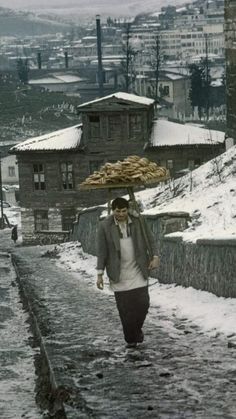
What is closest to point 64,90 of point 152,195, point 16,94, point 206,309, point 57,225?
point 16,94

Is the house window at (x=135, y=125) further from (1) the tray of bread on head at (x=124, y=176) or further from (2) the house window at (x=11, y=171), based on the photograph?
(2) the house window at (x=11, y=171)

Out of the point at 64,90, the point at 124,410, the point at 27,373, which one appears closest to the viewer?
the point at 124,410

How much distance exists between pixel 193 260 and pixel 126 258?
3267 millimetres

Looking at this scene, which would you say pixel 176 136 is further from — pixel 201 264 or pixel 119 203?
pixel 119 203

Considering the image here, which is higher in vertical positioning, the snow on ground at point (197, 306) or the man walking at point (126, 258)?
the man walking at point (126, 258)

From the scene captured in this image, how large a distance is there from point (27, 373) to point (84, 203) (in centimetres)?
3743

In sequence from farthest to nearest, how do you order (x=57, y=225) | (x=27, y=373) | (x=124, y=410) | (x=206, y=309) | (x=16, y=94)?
(x=16, y=94), (x=57, y=225), (x=206, y=309), (x=27, y=373), (x=124, y=410)

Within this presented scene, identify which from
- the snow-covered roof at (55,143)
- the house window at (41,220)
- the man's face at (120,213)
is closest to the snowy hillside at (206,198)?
the man's face at (120,213)

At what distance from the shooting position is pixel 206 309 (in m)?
10.1

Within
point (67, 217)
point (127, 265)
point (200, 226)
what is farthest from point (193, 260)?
point (67, 217)

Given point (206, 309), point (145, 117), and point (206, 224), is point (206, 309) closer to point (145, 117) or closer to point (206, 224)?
point (206, 224)

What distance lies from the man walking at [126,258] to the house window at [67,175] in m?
37.3

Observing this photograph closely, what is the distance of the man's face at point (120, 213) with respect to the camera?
8320 millimetres

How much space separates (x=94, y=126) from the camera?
1766 inches
